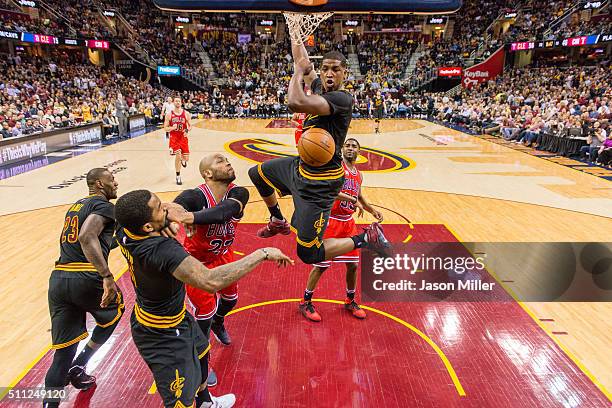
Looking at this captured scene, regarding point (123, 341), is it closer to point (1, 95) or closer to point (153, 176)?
point (153, 176)

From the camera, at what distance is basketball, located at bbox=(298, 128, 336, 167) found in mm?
3871

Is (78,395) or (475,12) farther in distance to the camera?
(475,12)

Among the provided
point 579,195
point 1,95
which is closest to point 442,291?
point 579,195

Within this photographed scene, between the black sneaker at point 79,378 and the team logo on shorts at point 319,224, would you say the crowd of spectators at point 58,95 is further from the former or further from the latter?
the team logo on shorts at point 319,224

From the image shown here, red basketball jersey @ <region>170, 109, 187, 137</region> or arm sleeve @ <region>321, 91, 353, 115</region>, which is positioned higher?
arm sleeve @ <region>321, 91, 353, 115</region>

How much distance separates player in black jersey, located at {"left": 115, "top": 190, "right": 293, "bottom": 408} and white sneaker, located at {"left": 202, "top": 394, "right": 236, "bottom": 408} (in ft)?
2.02

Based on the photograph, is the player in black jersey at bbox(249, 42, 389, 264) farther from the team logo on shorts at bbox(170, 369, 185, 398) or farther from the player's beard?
the team logo on shorts at bbox(170, 369, 185, 398)

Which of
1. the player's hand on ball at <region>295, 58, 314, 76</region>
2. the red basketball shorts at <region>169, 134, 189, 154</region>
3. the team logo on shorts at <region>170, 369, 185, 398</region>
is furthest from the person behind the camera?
the red basketball shorts at <region>169, 134, 189, 154</region>

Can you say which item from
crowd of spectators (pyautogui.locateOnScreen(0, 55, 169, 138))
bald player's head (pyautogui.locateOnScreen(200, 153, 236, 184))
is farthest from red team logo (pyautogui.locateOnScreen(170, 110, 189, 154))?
bald player's head (pyautogui.locateOnScreen(200, 153, 236, 184))

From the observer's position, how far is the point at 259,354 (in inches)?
175

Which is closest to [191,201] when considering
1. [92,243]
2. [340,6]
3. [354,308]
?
[92,243]

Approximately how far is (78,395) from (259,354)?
5.30 ft

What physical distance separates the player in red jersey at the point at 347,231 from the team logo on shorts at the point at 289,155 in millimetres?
8305

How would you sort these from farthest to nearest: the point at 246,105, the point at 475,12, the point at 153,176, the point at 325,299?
the point at 475,12, the point at 246,105, the point at 153,176, the point at 325,299
